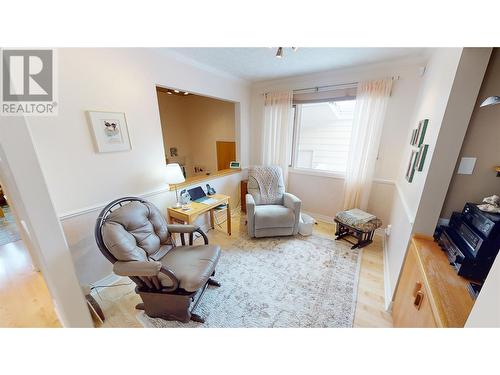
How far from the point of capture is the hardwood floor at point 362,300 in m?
1.41

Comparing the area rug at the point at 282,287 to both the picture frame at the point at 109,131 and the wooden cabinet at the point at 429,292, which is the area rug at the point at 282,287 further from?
the picture frame at the point at 109,131

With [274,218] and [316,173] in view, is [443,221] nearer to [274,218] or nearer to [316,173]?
[274,218]

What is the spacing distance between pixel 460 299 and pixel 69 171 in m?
2.70

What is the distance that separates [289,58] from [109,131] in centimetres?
219

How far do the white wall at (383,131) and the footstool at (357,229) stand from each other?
504mm

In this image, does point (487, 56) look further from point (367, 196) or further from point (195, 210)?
point (195, 210)

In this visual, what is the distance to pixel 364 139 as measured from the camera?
2.47m

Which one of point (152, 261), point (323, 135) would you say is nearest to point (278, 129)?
point (323, 135)

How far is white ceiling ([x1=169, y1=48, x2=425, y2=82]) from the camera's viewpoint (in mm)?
1957

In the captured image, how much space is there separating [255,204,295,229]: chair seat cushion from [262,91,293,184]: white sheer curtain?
3.29 feet

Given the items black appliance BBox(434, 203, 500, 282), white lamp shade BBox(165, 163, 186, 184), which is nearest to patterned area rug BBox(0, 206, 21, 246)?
white lamp shade BBox(165, 163, 186, 184)
